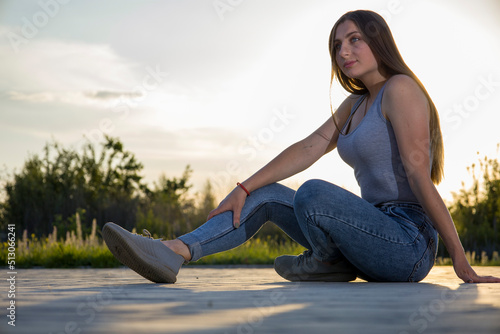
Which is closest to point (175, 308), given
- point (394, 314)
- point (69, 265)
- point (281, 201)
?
point (394, 314)

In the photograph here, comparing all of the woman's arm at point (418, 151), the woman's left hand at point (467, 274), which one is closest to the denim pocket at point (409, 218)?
the woman's arm at point (418, 151)

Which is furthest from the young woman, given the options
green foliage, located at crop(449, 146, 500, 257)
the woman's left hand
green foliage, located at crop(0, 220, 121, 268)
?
green foliage, located at crop(449, 146, 500, 257)

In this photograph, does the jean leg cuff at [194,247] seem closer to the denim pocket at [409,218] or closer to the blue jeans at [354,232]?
the blue jeans at [354,232]

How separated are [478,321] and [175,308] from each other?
0.79m

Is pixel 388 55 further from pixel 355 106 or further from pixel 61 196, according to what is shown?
pixel 61 196

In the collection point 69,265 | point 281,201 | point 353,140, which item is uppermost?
point 353,140

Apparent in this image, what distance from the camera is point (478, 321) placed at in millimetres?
1302

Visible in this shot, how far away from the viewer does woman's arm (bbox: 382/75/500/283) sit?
2.47 metres

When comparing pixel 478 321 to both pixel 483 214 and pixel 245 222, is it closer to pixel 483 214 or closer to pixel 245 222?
pixel 245 222

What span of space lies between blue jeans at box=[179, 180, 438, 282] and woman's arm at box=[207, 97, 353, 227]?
0.17 m

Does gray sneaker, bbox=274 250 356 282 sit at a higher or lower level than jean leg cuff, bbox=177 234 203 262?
lower

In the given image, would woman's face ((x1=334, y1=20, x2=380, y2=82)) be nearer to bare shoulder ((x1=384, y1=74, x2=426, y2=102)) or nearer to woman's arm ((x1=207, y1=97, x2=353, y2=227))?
bare shoulder ((x1=384, y1=74, x2=426, y2=102))

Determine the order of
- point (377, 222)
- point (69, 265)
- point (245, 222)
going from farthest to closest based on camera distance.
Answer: point (69, 265) < point (245, 222) < point (377, 222)

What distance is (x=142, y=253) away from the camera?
2537 mm
